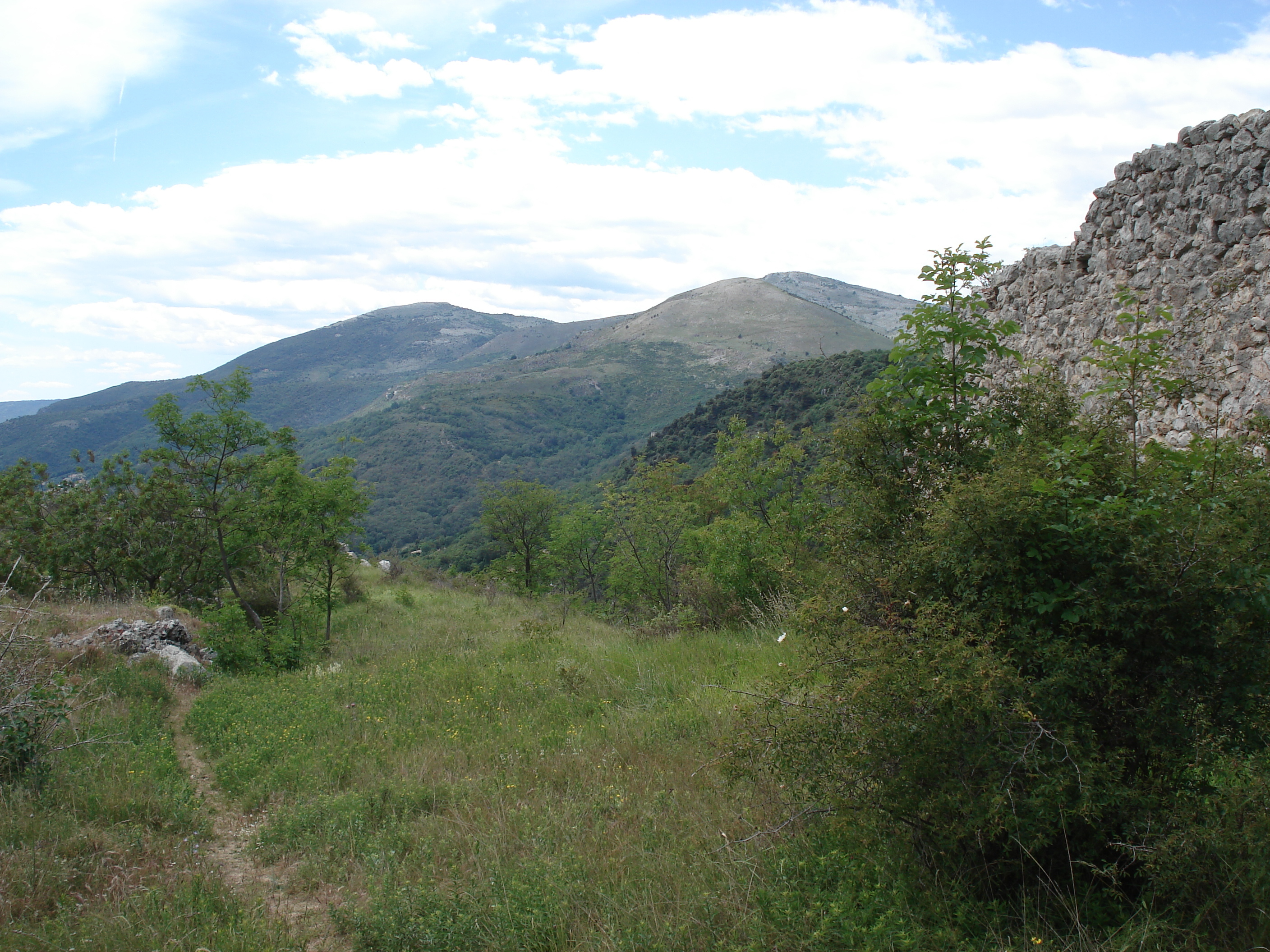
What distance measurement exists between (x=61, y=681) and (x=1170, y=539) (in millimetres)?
8096

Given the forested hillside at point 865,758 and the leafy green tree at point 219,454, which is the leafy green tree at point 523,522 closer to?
the leafy green tree at point 219,454

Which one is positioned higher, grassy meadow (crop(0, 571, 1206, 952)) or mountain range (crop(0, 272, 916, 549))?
mountain range (crop(0, 272, 916, 549))

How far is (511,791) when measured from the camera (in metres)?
5.13

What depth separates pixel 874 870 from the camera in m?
3.15

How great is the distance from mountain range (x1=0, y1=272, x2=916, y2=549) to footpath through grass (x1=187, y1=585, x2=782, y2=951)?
219 feet

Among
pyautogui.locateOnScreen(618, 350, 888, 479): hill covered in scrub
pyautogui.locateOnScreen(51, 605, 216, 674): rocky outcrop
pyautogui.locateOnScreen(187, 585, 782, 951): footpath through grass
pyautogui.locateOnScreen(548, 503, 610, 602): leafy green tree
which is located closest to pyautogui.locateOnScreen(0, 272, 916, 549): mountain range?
pyautogui.locateOnScreen(618, 350, 888, 479): hill covered in scrub

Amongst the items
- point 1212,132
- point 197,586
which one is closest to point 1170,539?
point 1212,132

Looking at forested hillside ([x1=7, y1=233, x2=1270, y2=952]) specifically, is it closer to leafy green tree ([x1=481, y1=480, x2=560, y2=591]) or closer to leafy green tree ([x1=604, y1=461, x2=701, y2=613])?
leafy green tree ([x1=604, y1=461, x2=701, y2=613])

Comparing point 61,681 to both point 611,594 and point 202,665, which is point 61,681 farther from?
point 611,594

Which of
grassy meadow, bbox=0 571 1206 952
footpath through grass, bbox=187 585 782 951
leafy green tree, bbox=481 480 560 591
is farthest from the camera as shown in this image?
leafy green tree, bbox=481 480 560 591

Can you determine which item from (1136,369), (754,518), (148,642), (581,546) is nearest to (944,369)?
(1136,369)

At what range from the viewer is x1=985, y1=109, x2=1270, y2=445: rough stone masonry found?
670 cm

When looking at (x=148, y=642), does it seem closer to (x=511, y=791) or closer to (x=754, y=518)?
(x=511, y=791)

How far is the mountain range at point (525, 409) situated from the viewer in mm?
96938
